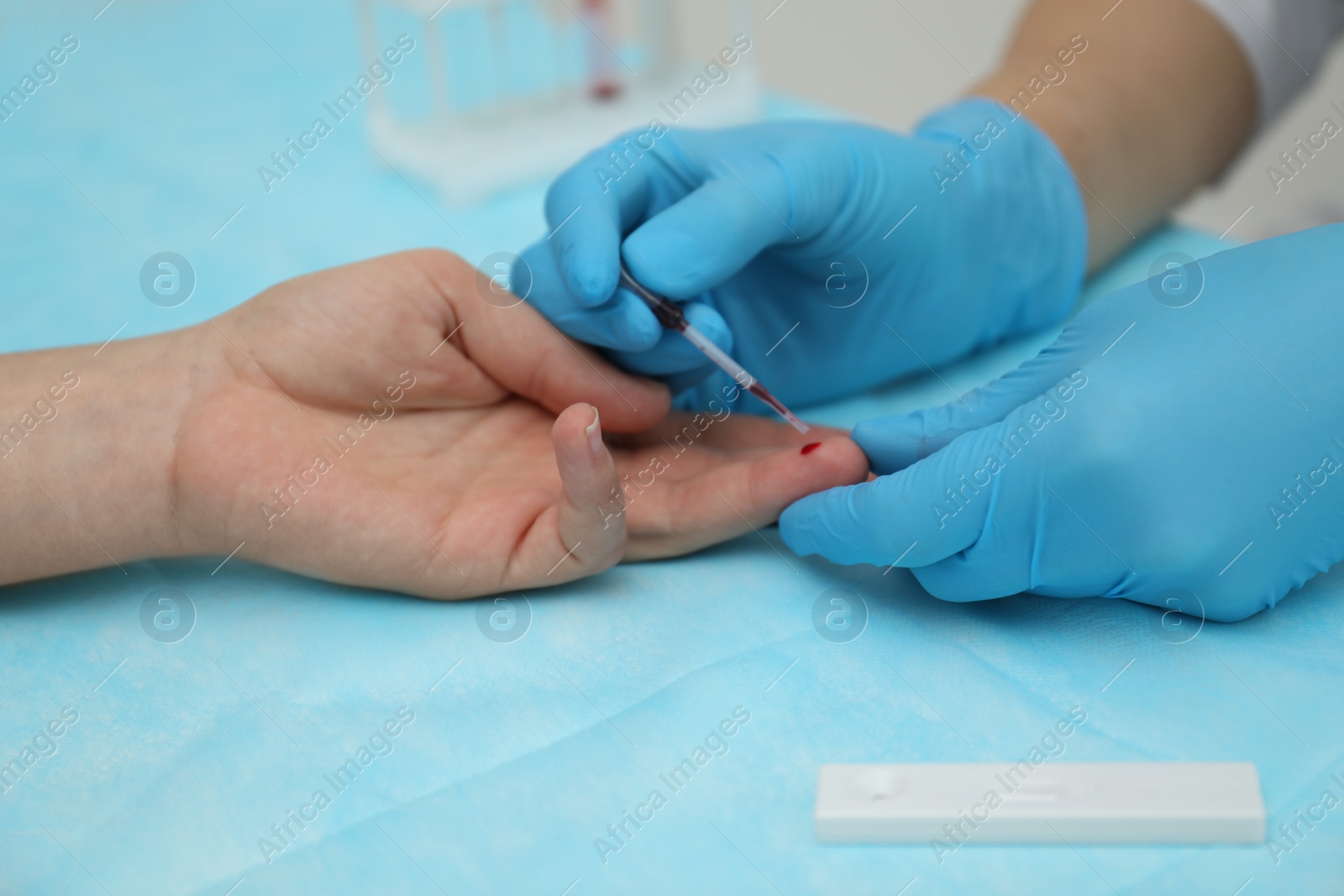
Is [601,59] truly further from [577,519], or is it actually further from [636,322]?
[577,519]

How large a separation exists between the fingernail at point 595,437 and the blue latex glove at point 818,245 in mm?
199

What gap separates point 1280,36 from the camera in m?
1.84

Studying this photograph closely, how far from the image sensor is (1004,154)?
1570 millimetres

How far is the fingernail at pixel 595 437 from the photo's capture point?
1.01 meters

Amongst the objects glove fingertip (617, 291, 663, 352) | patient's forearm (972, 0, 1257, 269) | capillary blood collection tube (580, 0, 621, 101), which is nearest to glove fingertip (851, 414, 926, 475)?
glove fingertip (617, 291, 663, 352)

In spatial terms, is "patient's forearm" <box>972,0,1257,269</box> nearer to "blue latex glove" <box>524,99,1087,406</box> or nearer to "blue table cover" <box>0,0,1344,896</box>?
"blue latex glove" <box>524,99,1087,406</box>

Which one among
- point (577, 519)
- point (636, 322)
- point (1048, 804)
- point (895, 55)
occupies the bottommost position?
point (1048, 804)

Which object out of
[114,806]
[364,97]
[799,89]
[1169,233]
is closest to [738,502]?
[114,806]

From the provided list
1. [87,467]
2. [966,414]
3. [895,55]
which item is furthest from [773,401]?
[895,55]

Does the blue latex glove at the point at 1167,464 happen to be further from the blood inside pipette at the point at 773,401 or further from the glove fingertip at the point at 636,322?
the glove fingertip at the point at 636,322

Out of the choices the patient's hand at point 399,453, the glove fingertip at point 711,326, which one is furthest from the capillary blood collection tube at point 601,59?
the glove fingertip at point 711,326

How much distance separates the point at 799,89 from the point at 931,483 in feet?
8.26

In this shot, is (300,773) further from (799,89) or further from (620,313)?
(799,89)

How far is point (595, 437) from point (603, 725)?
273 mm
